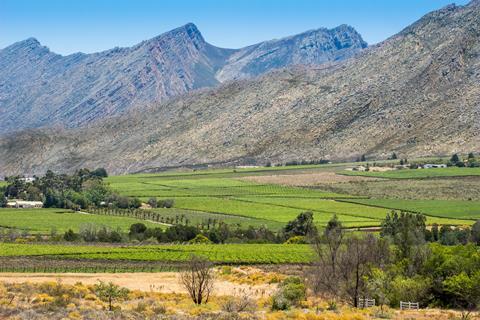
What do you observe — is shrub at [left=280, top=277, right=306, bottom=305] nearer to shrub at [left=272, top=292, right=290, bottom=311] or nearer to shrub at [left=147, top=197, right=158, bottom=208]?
shrub at [left=272, top=292, right=290, bottom=311]

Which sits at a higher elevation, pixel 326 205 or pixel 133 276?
pixel 326 205

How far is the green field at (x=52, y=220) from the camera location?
322 ft

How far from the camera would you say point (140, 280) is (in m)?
56.2

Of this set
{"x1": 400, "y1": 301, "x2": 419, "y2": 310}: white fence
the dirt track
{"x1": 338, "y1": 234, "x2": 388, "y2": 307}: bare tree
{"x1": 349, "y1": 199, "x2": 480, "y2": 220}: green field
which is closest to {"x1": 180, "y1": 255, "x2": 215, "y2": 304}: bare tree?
the dirt track

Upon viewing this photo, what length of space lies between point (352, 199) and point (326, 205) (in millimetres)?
8606

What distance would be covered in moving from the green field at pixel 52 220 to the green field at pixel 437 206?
121 ft

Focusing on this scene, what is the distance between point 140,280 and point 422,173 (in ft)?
333

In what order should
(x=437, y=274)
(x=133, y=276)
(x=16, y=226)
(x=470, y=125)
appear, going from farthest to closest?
(x=470, y=125), (x=16, y=226), (x=133, y=276), (x=437, y=274)

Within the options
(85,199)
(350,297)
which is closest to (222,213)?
(85,199)

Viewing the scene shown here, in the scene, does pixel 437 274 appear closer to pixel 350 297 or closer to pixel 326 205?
pixel 350 297

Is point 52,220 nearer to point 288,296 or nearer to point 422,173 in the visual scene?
point 288,296

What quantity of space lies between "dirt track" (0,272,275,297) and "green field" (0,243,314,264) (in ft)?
30.0

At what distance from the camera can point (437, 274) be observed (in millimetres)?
43688

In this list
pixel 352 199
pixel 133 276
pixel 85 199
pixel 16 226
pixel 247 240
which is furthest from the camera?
pixel 85 199
